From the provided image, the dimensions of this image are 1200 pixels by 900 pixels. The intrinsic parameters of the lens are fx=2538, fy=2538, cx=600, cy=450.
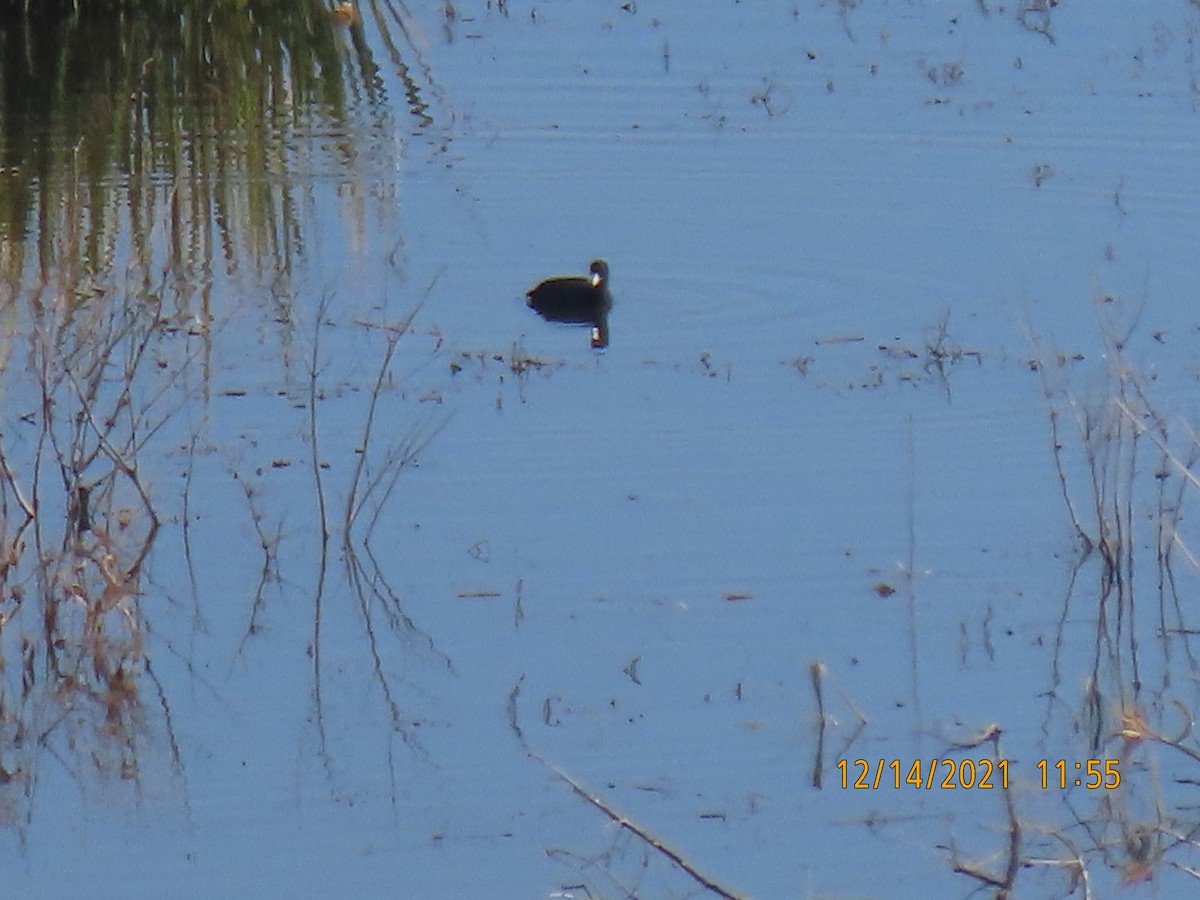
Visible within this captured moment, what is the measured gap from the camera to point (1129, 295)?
1029cm

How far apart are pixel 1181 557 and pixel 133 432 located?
10.0 feet

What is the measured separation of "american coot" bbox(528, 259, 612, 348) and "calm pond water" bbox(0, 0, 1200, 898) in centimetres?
9

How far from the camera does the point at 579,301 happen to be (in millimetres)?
9984

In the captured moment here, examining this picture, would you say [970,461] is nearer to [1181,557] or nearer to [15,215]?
[1181,557]

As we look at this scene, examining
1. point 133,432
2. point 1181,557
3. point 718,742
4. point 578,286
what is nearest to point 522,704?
point 718,742

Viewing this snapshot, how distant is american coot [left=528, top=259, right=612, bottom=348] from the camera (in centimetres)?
991

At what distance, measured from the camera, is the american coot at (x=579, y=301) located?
991cm

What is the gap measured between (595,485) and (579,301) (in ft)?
6.16
